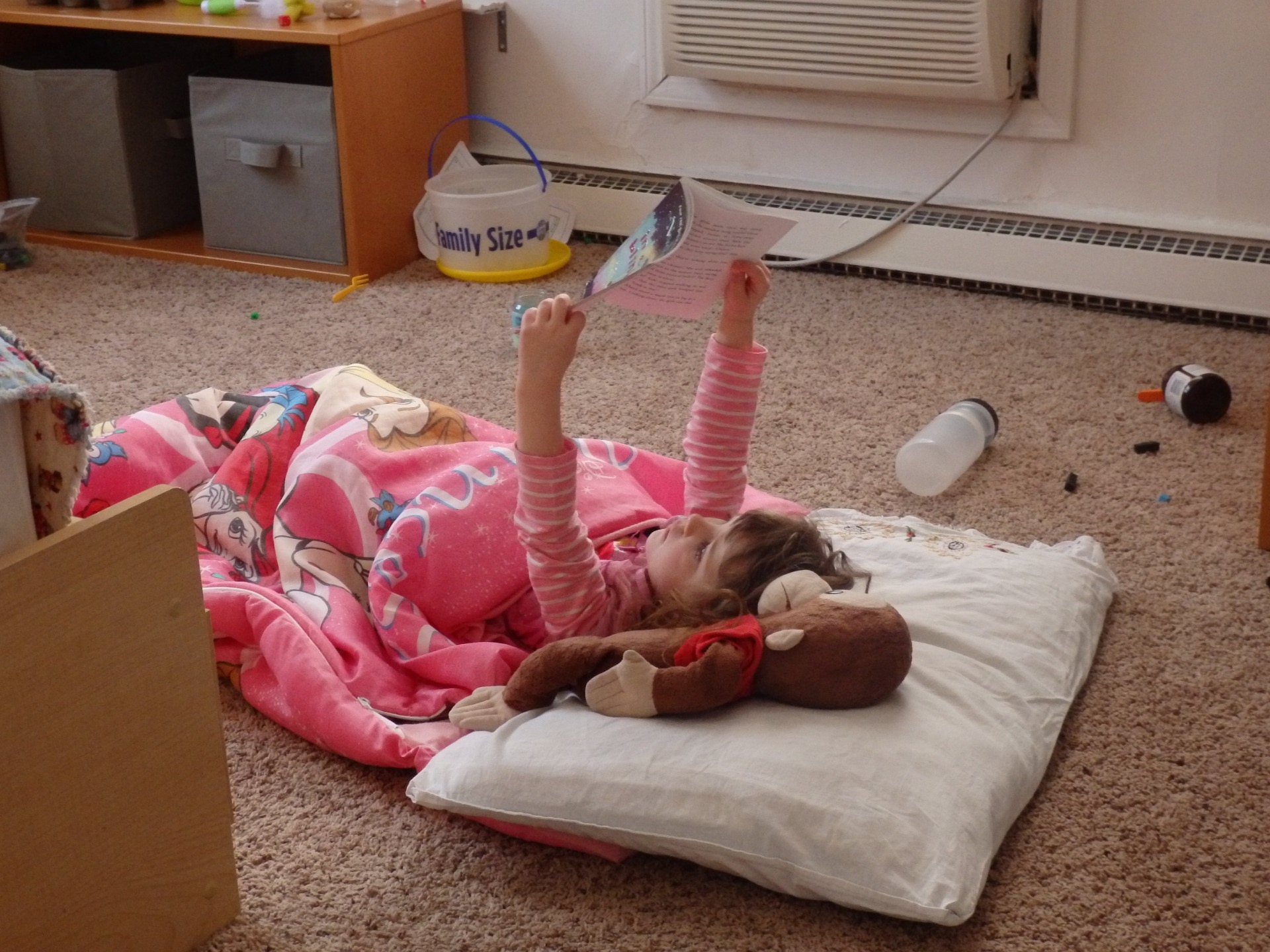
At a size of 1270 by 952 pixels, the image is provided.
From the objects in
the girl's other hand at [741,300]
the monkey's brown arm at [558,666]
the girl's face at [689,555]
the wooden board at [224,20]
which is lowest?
the monkey's brown arm at [558,666]

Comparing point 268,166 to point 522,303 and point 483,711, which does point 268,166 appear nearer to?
point 522,303

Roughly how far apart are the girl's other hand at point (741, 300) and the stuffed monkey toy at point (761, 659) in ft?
0.83

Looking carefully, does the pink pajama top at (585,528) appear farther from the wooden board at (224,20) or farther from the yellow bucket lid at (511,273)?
the wooden board at (224,20)

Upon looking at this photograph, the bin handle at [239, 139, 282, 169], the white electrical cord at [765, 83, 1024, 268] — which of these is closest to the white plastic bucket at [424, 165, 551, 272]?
the bin handle at [239, 139, 282, 169]

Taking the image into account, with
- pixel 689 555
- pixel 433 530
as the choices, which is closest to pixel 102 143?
pixel 433 530

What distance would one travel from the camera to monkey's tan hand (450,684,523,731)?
115 centimetres

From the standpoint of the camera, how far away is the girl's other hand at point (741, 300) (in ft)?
3.98

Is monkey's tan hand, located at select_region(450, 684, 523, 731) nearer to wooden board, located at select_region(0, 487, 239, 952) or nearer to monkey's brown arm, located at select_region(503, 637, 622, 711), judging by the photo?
monkey's brown arm, located at select_region(503, 637, 622, 711)

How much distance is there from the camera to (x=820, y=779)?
99 cm

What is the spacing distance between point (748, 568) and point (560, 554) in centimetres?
16

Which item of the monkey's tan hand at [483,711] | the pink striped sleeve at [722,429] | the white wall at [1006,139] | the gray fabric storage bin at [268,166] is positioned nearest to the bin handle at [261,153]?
the gray fabric storage bin at [268,166]

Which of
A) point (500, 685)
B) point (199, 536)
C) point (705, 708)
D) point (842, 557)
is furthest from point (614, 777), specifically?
point (199, 536)

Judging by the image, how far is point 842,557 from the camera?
1.23 metres

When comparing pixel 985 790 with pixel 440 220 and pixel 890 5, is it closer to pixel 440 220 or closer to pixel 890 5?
pixel 890 5
